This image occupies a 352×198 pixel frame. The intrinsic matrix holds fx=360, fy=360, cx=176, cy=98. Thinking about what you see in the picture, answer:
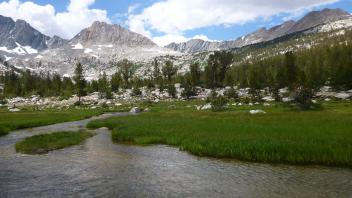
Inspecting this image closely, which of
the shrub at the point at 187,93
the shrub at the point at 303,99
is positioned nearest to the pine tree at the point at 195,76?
the shrub at the point at 187,93

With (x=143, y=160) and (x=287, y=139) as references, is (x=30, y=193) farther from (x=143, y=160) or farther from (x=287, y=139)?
(x=287, y=139)

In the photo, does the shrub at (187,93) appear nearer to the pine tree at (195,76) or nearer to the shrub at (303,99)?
the pine tree at (195,76)

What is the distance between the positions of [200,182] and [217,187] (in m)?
1.56

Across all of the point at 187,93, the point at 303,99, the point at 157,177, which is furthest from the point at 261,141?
the point at 187,93

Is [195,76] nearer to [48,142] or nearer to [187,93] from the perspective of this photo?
[187,93]

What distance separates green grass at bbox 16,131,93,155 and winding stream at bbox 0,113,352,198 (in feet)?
10.5

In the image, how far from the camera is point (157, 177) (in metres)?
24.8

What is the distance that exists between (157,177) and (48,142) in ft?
67.2

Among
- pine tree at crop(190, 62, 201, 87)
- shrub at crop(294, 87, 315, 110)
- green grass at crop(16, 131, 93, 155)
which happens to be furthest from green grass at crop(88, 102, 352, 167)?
pine tree at crop(190, 62, 201, 87)

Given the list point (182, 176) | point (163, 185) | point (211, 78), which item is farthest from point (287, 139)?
point (211, 78)

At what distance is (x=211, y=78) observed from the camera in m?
186

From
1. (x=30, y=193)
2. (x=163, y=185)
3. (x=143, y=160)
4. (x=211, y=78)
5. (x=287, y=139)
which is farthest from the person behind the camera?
(x=211, y=78)

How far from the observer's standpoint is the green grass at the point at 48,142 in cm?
3625

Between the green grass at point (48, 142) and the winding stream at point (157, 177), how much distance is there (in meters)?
3.20
